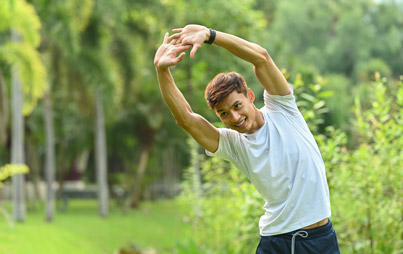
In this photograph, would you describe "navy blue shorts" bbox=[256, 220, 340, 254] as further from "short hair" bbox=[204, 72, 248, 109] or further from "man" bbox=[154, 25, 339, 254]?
"short hair" bbox=[204, 72, 248, 109]

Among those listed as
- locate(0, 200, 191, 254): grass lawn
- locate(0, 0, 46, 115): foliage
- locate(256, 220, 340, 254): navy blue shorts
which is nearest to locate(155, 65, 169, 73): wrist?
locate(256, 220, 340, 254): navy blue shorts

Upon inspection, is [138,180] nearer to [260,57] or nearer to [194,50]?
[260,57]

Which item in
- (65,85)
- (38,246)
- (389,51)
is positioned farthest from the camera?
(389,51)

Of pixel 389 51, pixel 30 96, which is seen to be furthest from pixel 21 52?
pixel 389 51

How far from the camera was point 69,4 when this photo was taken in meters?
16.4

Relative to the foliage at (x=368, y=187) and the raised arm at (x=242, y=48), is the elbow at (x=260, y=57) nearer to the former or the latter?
the raised arm at (x=242, y=48)

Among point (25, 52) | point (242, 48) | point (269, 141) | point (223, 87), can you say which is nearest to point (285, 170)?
point (269, 141)

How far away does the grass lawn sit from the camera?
1179 centimetres

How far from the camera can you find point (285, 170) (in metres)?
2.75

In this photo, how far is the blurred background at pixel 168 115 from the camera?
562 cm

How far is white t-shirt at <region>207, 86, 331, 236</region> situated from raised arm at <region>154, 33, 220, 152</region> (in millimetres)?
123

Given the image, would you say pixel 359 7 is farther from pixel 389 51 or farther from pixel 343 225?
pixel 343 225

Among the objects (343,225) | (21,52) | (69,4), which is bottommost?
(343,225)

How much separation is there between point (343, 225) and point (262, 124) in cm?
315
